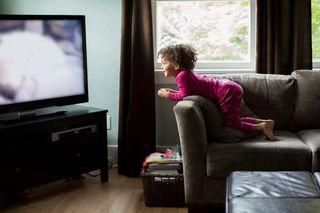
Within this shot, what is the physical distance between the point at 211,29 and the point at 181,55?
910 mm

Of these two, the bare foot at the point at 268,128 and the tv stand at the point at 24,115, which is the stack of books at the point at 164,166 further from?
the tv stand at the point at 24,115

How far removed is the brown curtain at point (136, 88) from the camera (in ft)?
13.5

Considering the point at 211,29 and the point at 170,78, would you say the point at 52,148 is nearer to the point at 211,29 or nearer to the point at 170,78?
the point at 170,78

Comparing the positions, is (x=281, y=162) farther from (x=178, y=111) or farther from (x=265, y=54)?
(x=265, y=54)

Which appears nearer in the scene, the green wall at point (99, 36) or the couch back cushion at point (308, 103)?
the couch back cushion at point (308, 103)

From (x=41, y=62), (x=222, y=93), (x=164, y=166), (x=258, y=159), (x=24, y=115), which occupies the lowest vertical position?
(x=164, y=166)

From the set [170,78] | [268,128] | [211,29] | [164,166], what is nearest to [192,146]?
[164,166]

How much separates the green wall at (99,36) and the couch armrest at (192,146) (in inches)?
50.5

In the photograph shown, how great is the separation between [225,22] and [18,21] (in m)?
1.75

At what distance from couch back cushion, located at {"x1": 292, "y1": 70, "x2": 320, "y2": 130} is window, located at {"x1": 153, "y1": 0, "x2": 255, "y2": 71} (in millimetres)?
659

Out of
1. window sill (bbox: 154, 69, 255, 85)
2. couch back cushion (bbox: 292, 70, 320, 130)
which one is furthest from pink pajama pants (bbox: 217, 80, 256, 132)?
window sill (bbox: 154, 69, 255, 85)

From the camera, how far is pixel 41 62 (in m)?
3.72

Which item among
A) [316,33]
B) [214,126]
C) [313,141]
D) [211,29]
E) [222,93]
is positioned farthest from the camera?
[211,29]

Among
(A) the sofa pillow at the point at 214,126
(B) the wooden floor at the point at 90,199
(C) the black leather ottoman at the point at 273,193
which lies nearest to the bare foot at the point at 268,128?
(A) the sofa pillow at the point at 214,126
